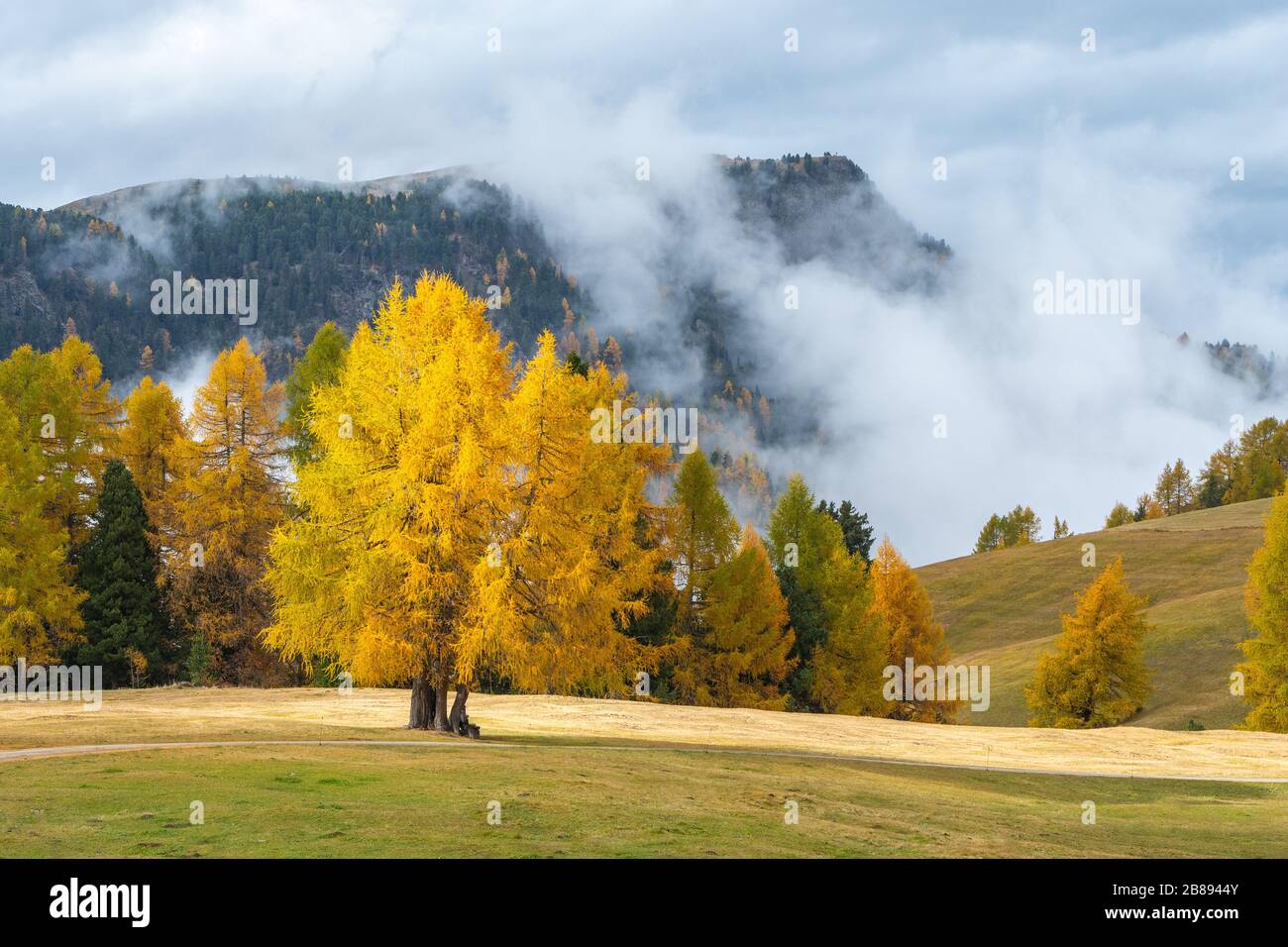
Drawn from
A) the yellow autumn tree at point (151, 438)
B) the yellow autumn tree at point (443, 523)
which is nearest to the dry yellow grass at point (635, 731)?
the yellow autumn tree at point (443, 523)

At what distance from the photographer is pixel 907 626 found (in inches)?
2795

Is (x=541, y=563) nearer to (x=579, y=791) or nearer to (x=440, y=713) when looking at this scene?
(x=440, y=713)

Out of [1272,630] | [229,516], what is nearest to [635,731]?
[229,516]

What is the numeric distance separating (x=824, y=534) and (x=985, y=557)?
6723cm

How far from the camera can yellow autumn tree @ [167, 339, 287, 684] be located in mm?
56188

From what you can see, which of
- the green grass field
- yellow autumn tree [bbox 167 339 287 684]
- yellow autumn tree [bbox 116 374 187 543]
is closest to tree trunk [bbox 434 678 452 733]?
the green grass field

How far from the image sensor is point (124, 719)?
32.1 metres

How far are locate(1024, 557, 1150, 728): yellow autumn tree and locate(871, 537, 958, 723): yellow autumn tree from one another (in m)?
6.34

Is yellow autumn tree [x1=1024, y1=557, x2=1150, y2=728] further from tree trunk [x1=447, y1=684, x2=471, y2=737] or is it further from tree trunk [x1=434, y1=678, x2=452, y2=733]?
tree trunk [x1=434, y1=678, x2=452, y2=733]

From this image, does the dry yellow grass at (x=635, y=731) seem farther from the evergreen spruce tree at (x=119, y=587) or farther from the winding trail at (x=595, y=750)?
the evergreen spruce tree at (x=119, y=587)

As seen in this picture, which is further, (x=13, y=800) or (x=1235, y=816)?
(x=1235, y=816)

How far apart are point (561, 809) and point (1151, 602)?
88394 millimetres

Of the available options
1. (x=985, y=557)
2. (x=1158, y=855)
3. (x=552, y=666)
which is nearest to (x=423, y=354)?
(x=552, y=666)
